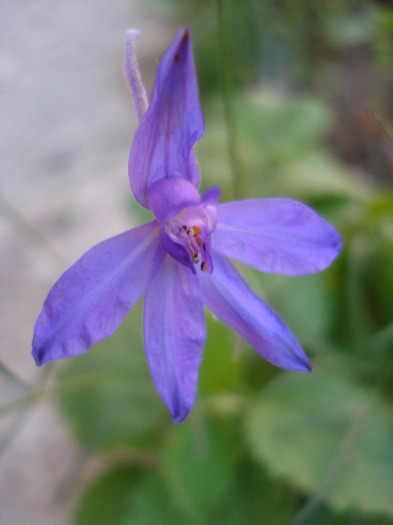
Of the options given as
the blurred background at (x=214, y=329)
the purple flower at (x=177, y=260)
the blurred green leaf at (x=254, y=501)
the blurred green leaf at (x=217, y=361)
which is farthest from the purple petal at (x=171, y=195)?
the blurred green leaf at (x=254, y=501)

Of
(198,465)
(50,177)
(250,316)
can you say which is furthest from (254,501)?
(50,177)

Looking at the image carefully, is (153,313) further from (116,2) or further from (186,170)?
(116,2)

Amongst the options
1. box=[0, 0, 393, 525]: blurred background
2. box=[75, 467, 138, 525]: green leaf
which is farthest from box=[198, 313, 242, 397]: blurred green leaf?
box=[75, 467, 138, 525]: green leaf

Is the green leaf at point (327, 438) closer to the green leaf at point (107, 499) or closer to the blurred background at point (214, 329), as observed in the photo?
the blurred background at point (214, 329)

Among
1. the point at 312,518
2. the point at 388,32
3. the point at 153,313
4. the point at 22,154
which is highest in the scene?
the point at 153,313

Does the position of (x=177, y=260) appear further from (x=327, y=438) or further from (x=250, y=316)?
(x=327, y=438)

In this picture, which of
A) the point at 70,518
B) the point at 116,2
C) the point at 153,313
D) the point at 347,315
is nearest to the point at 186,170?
the point at 153,313

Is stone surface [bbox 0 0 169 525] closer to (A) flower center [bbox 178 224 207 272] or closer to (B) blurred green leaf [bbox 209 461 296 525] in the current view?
(B) blurred green leaf [bbox 209 461 296 525]
